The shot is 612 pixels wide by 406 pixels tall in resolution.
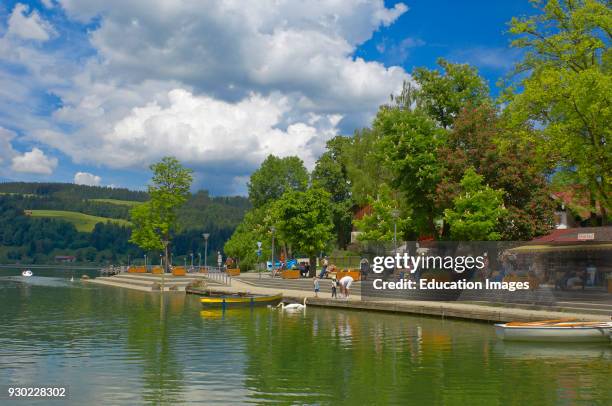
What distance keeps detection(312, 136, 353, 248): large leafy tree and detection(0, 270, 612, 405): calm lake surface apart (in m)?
47.7

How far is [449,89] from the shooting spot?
48625 millimetres

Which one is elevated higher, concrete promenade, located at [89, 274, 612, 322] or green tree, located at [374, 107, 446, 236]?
green tree, located at [374, 107, 446, 236]

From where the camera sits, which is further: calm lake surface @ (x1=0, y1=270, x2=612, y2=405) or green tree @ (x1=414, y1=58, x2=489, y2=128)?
green tree @ (x1=414, y1=58, x2=489, y2=128)

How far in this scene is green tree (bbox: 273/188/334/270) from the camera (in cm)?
6341

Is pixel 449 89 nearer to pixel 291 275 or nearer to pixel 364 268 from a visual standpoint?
pixel 364 268

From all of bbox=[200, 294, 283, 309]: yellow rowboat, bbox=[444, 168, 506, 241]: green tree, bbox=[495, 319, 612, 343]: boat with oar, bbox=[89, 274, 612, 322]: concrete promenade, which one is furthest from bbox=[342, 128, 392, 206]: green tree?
bbox=[495, 319, 612, 343]: boat with oar

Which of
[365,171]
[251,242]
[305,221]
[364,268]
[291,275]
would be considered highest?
[365,171]

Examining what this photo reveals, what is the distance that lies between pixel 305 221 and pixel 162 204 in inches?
1097

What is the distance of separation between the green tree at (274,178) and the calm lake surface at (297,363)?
210 ft

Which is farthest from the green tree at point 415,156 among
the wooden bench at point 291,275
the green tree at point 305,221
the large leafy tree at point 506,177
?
the wooden bench at point 291,275

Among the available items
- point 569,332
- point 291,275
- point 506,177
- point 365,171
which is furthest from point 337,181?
point 569,332

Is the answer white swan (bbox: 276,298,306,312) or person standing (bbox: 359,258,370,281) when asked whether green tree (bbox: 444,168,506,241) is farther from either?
white swan (bbox: 276,298,306,312)

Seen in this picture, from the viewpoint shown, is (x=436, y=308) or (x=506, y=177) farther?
(x=506, y=177)

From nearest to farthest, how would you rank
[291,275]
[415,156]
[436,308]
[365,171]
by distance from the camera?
[436,308], [415,156], [291,275], [365,171]
